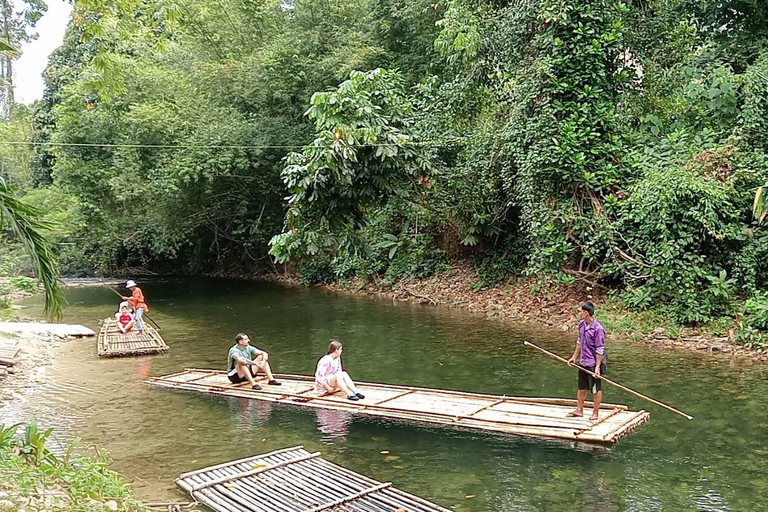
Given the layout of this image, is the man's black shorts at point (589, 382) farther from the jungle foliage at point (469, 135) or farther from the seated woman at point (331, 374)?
the jungle foliage at point (469, 135)

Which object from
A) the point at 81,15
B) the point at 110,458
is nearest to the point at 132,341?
the point at 110,458

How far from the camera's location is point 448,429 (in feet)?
25.6

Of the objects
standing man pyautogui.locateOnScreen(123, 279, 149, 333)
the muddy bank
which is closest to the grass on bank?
the muddy bank

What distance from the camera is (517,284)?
56.0 ft

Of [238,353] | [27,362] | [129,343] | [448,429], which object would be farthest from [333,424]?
[27,362]

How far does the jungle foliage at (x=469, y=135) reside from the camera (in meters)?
12.3

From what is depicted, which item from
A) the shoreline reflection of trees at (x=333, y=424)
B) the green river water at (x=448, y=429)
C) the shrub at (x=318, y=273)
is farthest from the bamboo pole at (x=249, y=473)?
the shrub at (x=318, y=273)

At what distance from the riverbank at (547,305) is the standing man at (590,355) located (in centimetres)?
493

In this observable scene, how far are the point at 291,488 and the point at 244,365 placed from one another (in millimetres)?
4148

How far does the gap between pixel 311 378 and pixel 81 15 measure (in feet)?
19.2

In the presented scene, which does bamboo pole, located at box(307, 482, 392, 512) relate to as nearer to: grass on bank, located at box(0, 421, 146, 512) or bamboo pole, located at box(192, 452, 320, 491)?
bamboo pole, located at box(192, 452, 320, 491)

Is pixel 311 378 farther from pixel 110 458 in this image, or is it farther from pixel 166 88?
pixel 166 88

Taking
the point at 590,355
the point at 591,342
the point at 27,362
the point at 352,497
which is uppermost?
the point at 591,342

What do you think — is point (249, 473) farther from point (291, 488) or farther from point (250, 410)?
point (250, 410)
